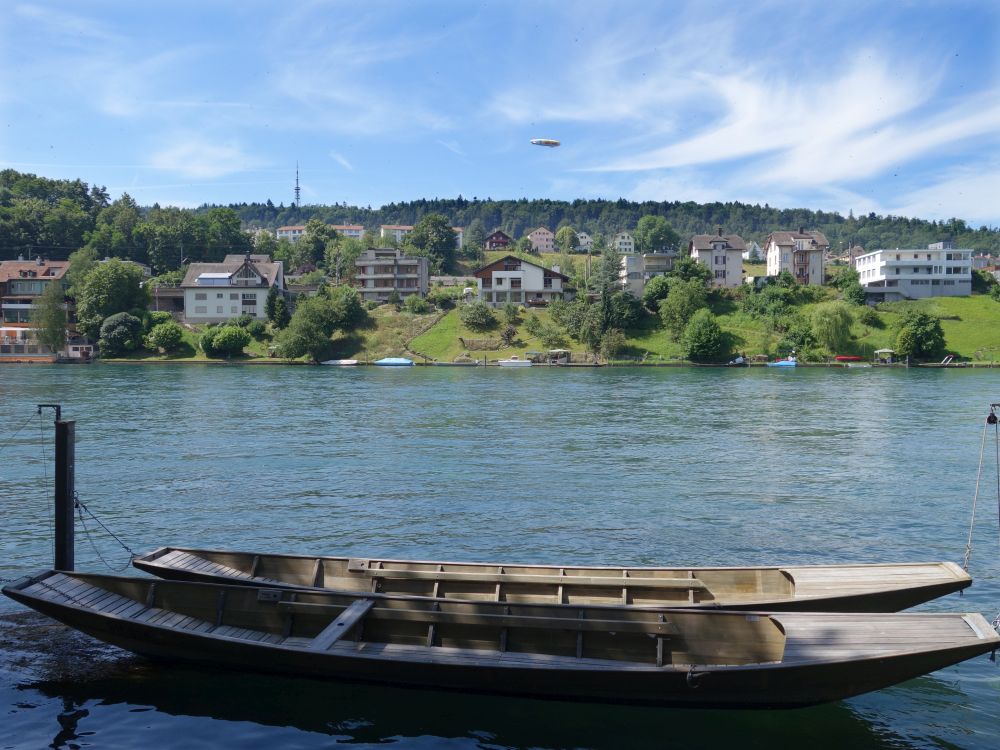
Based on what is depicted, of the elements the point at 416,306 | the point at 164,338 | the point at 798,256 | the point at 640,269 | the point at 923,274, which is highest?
the point at 798,256

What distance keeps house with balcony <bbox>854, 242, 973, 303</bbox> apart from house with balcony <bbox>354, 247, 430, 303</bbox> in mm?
68997

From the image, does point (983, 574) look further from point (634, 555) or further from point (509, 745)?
point (509, 745)

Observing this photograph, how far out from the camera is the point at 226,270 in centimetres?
12706

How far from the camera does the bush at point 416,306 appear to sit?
12075 centimetres

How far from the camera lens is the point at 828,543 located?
71.9 feet

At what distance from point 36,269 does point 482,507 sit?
128m

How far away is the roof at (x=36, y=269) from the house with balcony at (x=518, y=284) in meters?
66.2

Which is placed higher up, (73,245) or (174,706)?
(73,245)

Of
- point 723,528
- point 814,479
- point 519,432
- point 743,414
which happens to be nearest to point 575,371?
point 743,414

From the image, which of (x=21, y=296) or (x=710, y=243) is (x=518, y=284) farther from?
(x=21, y=296)

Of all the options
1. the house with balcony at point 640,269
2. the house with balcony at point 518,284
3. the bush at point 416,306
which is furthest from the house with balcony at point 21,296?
the house with balcony at point 640,269

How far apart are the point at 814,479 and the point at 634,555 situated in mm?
13211

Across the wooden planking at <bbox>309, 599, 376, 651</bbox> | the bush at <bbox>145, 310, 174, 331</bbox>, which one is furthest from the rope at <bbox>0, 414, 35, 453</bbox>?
the bush at <bbox>145, 310, 174, 331</bbox>

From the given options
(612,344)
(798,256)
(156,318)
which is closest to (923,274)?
(798,256)
